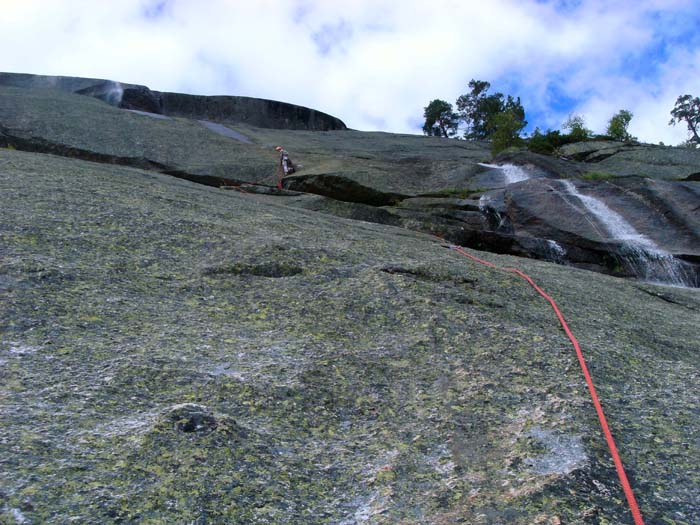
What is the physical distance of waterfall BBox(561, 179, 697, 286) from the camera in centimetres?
1498

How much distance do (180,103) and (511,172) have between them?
1785cm

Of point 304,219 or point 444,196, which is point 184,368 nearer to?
point 304,219

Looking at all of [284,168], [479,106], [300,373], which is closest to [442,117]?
[479,106]

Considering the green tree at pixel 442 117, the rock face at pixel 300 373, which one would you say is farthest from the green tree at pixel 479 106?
the rock face at pixel 300 373

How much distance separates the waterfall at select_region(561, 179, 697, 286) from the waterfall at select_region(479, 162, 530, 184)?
15.4ft

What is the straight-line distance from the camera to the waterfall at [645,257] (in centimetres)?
1498

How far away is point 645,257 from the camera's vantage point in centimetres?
1542

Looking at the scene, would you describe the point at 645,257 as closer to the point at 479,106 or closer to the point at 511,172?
the point at 511,172

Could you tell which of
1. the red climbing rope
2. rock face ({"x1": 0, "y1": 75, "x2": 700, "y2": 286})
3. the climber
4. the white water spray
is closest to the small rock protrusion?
the red climbing rope

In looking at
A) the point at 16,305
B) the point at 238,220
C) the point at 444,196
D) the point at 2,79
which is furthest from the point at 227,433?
the point at 2,79

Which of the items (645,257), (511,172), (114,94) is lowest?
(645,257)

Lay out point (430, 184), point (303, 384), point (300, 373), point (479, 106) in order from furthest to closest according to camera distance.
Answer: point (479, 106) → point (430, 184) → point (300, 373) → point (303, 384)

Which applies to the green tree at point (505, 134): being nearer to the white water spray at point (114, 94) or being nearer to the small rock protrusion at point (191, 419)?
the white water spray at point (114, 94)

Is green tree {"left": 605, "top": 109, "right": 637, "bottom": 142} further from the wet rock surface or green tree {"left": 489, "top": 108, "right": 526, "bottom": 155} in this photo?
the wet rock surface
